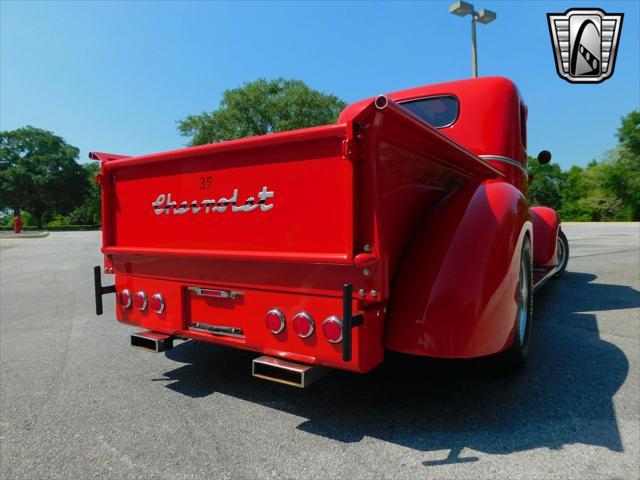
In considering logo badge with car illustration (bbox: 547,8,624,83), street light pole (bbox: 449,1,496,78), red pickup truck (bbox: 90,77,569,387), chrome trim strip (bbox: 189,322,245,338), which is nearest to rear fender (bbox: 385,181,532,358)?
red pickup truck (bbox: 90,77,569,387)

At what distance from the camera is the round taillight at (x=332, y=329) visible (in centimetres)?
236

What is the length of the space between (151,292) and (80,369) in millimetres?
1153

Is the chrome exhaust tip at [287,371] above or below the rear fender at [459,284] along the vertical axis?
below

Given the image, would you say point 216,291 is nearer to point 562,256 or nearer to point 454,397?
point 454,397

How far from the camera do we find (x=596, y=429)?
2518mm

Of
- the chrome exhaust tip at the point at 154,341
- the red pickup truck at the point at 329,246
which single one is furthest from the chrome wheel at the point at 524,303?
the chrome exhaust tip at the point at 154,341

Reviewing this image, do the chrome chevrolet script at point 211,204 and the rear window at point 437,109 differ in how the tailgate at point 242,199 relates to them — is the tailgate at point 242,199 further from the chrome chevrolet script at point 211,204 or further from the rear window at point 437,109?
the rear window at point 437,109

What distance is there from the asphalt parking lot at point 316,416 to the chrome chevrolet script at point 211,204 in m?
1.33

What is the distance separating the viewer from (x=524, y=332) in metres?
3.69

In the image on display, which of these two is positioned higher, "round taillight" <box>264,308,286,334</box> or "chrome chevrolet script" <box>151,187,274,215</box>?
"chrome chevrolet script" <box>151,187,274,215</box>

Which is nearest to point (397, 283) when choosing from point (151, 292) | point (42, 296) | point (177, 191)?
point (177, 191)

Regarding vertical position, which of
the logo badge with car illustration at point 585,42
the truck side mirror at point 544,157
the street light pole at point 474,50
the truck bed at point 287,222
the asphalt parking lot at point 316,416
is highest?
the street light pole at point 474,50

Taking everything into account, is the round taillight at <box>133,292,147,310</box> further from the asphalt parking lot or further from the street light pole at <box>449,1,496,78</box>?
the street light pole at <box>449,1,496,78</box>

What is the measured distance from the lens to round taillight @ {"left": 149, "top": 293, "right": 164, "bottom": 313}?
3195 millimetres
